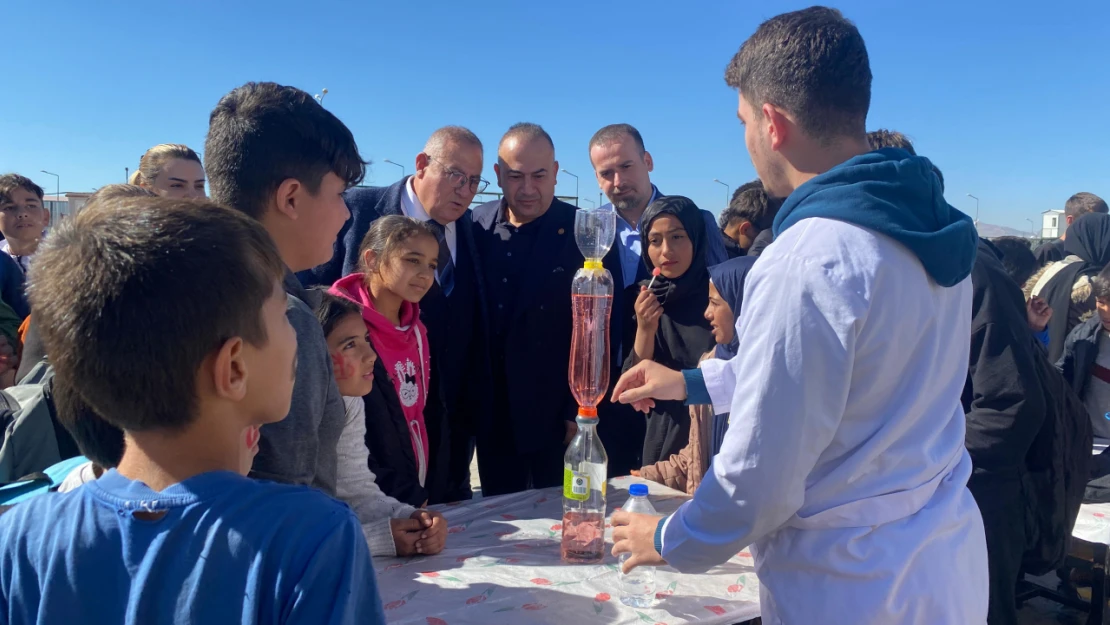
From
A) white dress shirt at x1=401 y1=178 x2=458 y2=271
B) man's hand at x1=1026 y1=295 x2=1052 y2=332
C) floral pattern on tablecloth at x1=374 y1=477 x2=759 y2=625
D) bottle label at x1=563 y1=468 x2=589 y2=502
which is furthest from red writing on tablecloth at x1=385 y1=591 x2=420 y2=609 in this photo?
man's hand at x1=1026 y1=295 x2=1052 y2=332

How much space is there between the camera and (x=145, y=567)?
0.92 metres

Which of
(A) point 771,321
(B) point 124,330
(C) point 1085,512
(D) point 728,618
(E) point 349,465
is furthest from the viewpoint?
(C) point 1085,512

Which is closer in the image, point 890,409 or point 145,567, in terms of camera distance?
point 145,567

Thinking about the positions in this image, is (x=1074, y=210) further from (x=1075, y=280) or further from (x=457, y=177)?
(x=457, y=177)

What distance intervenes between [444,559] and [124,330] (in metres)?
1.38

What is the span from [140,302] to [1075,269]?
666 centimetres

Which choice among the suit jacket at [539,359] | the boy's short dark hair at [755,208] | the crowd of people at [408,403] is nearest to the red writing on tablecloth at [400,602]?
the crowd of people at [408,403]

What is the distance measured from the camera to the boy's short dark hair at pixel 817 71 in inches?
55.1

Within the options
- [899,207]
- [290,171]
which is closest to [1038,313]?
[899,207]

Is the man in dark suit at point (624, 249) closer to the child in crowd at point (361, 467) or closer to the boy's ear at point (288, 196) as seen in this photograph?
the child in crowd at point (361, 467)

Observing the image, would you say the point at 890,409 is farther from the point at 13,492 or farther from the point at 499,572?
the point at 13,492

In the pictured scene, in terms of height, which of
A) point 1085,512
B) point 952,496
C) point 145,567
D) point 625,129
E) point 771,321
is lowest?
point 1085,512

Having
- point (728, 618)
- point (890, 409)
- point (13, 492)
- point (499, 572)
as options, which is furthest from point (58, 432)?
point (890, 409)

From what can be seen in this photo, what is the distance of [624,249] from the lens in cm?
437
